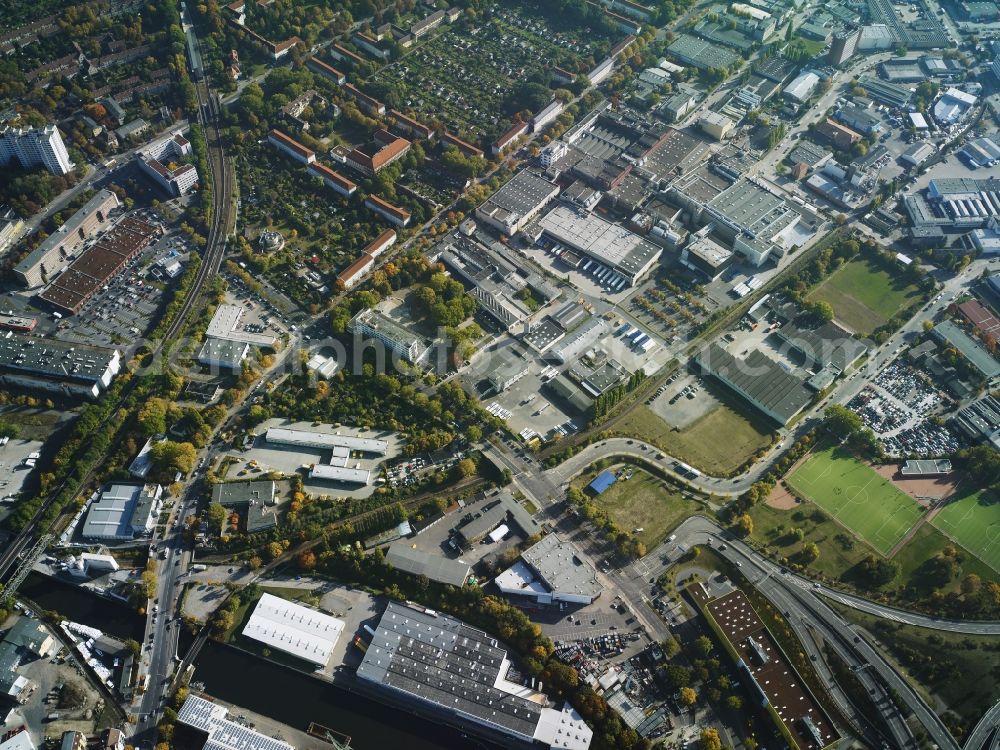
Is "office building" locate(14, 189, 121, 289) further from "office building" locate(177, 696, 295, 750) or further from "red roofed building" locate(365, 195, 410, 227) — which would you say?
"office building" locate(177, 696, 295, 750)

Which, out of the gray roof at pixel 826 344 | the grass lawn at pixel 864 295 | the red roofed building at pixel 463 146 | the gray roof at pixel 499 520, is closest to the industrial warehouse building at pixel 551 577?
the gray roof at pixel 499 520

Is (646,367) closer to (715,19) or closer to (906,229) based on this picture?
(906,229)

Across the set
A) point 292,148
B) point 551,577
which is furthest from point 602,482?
point 292,148

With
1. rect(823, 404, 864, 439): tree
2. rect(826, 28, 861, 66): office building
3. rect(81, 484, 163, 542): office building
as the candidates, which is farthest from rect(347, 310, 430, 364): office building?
rect(826, 28, 861, 66): office building

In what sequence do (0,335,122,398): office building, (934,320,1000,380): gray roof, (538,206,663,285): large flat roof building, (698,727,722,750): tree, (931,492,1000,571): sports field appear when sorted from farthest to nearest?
(538,206,663,285): large flat roof building, (934,320,1000,380): gray roof, (0,335,122,398): office building, (931,492,1000,571): sports field, (698,727,722,750): tree

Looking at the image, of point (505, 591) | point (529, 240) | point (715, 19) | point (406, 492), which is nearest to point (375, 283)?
point (529, 240)

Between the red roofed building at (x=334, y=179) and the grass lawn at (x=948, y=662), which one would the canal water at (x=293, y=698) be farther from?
the red roofed building at (x=334, y=179)
